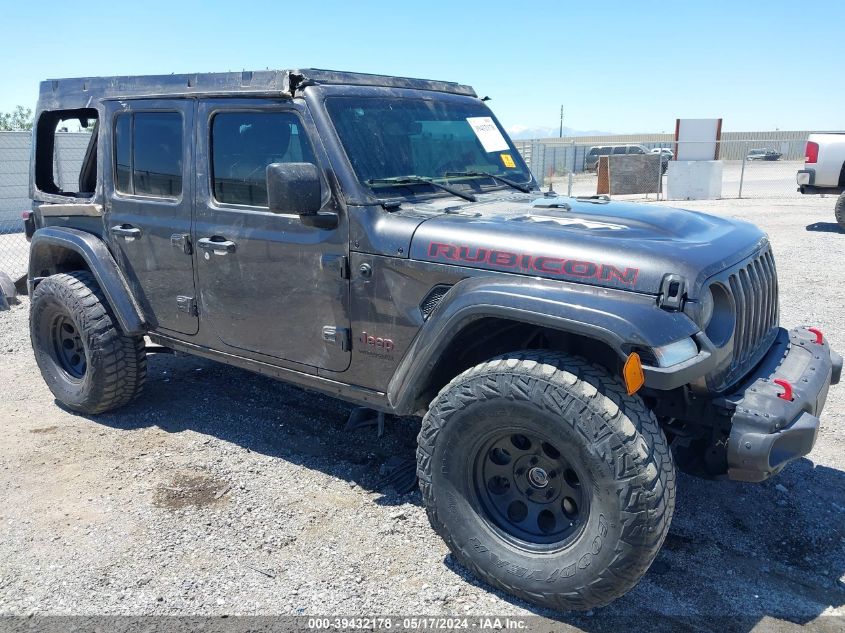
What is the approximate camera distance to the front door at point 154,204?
13.3 ft

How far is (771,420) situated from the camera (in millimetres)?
2684

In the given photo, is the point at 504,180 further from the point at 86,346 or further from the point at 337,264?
the point at 86,346

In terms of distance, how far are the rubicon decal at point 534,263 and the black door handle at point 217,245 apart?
1262 millimetres

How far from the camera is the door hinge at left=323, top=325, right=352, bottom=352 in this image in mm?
3445

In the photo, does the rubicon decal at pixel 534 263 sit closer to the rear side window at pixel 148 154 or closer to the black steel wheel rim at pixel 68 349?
the rear side window at pixel 148 154

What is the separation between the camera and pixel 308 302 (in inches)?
A: 139

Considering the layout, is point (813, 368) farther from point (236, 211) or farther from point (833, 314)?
point (833, 314)

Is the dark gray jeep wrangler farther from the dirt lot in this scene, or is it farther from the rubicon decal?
the dirt lot

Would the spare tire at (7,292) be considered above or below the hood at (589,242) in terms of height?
below

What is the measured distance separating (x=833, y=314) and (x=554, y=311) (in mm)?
5422

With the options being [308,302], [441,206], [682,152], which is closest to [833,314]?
[441,206]

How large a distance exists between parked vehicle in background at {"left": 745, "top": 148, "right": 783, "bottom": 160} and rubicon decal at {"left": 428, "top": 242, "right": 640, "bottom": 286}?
43.4m

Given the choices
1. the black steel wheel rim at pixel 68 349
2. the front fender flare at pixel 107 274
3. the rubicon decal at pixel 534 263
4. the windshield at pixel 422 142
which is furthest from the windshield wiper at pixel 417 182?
the black steel wheel rim at pixel 68 349

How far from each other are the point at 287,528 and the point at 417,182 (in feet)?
6.07
